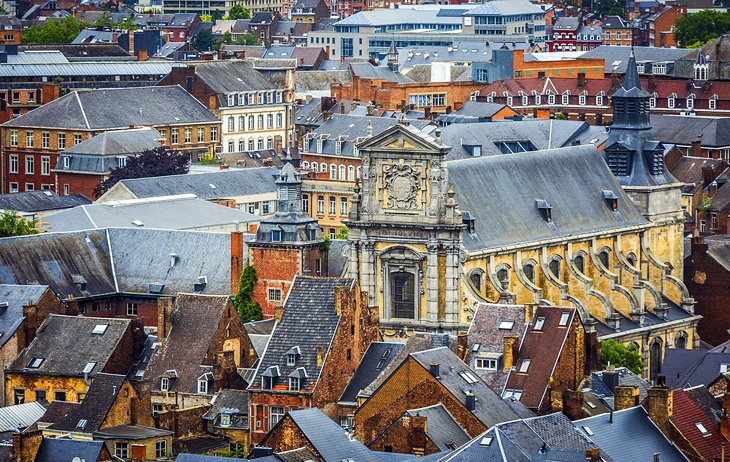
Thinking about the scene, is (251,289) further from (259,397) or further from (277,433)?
(277,433)

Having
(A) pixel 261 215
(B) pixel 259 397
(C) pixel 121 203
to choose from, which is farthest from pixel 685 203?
(B) pixel 259 397

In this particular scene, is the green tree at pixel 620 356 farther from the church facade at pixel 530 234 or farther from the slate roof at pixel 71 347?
→ the slate roof at pixel 71 347

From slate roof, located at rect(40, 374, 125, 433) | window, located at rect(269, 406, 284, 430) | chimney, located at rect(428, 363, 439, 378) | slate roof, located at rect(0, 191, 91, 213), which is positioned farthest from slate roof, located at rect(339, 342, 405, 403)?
Answer: slate roof, located at rect(0, 191, 91, 213)

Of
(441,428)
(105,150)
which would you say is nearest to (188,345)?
(441,428)

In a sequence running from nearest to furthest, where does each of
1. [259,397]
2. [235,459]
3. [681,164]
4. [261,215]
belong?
[235,459] < [259,397] < [261,215] < [681,164]

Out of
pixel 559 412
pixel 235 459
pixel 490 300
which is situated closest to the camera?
pixel 235 459

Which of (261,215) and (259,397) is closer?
(259,397)

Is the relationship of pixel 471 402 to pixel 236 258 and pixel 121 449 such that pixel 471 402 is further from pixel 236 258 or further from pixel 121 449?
pixel 236 258

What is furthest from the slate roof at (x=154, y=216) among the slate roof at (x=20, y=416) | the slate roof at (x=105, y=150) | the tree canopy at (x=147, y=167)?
the slate roof at (x=20, y=416)
